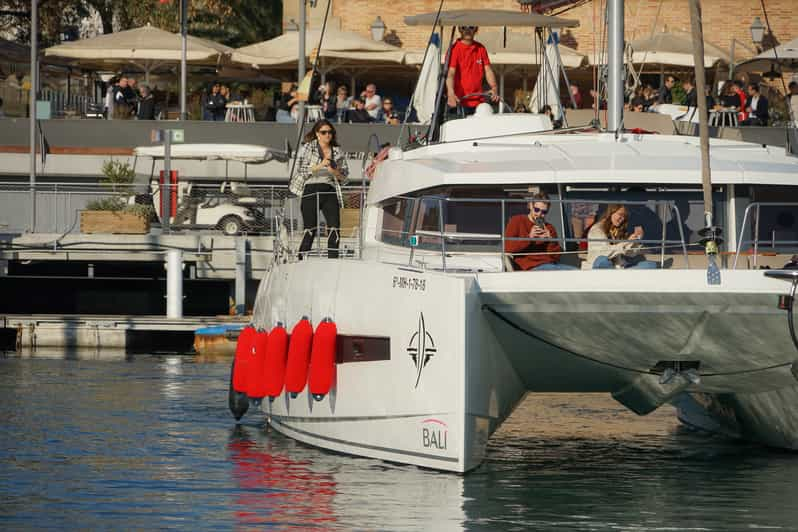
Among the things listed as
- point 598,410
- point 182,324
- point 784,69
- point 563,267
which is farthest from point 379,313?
point 784,69

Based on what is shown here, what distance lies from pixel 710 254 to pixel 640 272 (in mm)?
539

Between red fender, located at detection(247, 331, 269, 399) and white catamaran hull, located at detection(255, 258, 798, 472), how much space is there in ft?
3.38

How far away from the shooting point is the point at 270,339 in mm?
15352

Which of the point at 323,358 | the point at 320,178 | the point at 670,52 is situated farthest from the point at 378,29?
the point at 323,358

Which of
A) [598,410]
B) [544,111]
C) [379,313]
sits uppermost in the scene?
[544,111]

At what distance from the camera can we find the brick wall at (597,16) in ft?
138

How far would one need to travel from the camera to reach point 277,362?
1520cm

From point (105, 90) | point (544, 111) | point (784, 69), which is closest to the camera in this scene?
point (544, 111)

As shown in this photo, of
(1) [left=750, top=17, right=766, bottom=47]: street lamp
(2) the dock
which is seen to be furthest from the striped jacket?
(1) [left=750, top=17, right=766, bottom=47]: street lamp

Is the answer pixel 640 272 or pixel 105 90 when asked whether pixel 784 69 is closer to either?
pixel 105 90

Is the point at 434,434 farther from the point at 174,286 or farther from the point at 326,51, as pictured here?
the point at 326,51

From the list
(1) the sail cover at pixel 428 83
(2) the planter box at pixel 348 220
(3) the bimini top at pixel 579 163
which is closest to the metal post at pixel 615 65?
(3) the bimini top at pixel 579 163

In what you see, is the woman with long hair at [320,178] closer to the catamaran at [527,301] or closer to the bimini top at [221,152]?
the catamaran at [527,301]

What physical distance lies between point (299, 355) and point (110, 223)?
49.6 feet
